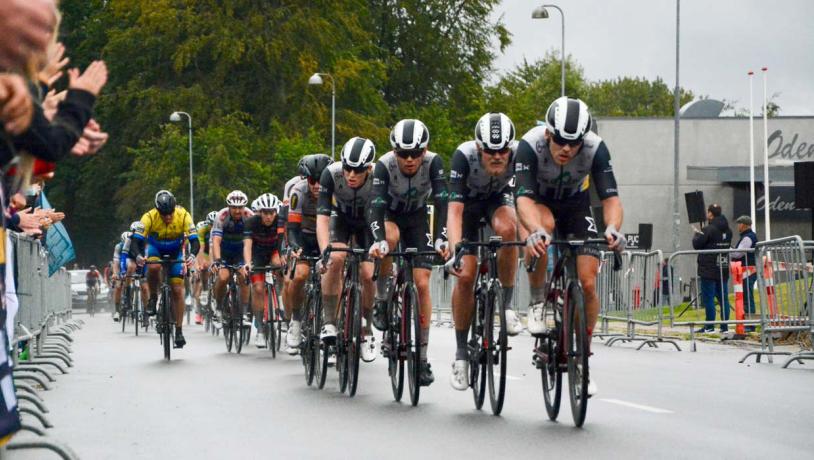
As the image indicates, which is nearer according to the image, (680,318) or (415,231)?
(415,231)

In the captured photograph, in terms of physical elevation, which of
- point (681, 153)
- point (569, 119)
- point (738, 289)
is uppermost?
point (681, 153)

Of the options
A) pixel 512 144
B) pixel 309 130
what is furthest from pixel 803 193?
pixel 309 130

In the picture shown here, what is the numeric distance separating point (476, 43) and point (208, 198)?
16.5 metres

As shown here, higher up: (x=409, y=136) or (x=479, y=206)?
(x=409, y=136)

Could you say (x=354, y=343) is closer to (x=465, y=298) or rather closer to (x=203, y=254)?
(x=465, y=298)

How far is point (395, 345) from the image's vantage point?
10.8 m

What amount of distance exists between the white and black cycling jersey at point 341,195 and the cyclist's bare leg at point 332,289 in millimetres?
560

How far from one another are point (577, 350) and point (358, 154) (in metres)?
3.92

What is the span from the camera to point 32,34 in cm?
342

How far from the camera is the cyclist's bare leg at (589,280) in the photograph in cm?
920

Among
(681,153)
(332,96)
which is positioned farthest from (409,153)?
(681,153)

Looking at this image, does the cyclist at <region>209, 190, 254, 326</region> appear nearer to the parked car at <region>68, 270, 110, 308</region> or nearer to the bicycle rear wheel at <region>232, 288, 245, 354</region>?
the bicycle rear wheel at <region>232, 288, 245, 354</region>

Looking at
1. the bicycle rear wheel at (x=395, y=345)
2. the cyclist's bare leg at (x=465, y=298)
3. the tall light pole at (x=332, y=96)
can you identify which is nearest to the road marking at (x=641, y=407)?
the cyclist's bare leg at (x=465, y=298)

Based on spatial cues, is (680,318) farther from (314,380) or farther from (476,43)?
(476,43)
